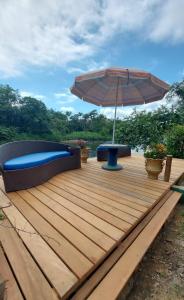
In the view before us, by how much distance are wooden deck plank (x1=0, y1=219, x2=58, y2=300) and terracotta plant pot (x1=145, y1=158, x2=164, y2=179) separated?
2321mm

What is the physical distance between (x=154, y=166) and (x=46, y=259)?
90.0 inches

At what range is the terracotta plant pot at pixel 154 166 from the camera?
2754mm

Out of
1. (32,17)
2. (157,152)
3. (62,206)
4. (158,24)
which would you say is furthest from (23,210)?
(158,24)

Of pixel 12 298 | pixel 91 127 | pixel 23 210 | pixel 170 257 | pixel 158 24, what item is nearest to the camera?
pixel 12 298

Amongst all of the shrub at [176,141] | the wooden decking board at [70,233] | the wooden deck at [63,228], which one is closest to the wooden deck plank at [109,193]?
the wooden deck at [63,228]

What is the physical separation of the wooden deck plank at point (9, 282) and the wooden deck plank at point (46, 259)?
166 millimetres

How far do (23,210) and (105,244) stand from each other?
1.03 metres

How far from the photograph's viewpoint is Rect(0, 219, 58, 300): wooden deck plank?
2.88ft

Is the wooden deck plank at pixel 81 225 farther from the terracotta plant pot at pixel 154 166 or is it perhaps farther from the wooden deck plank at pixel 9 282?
the terracotta plant pot at pixel 154 166

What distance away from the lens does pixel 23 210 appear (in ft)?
5.75

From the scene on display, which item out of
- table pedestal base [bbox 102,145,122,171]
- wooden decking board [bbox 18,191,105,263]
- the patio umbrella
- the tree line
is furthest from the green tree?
wooden decking board [bbox 18,191,105,263]

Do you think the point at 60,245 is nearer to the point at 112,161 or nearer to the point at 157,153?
the point at 157,153

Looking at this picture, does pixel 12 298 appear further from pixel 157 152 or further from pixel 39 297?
pixel 157 152

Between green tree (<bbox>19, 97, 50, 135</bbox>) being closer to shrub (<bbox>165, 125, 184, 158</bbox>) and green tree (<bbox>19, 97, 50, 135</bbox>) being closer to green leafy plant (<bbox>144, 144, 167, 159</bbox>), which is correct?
shrub (<bbox>165, 125, 184, 158</bbox>)
